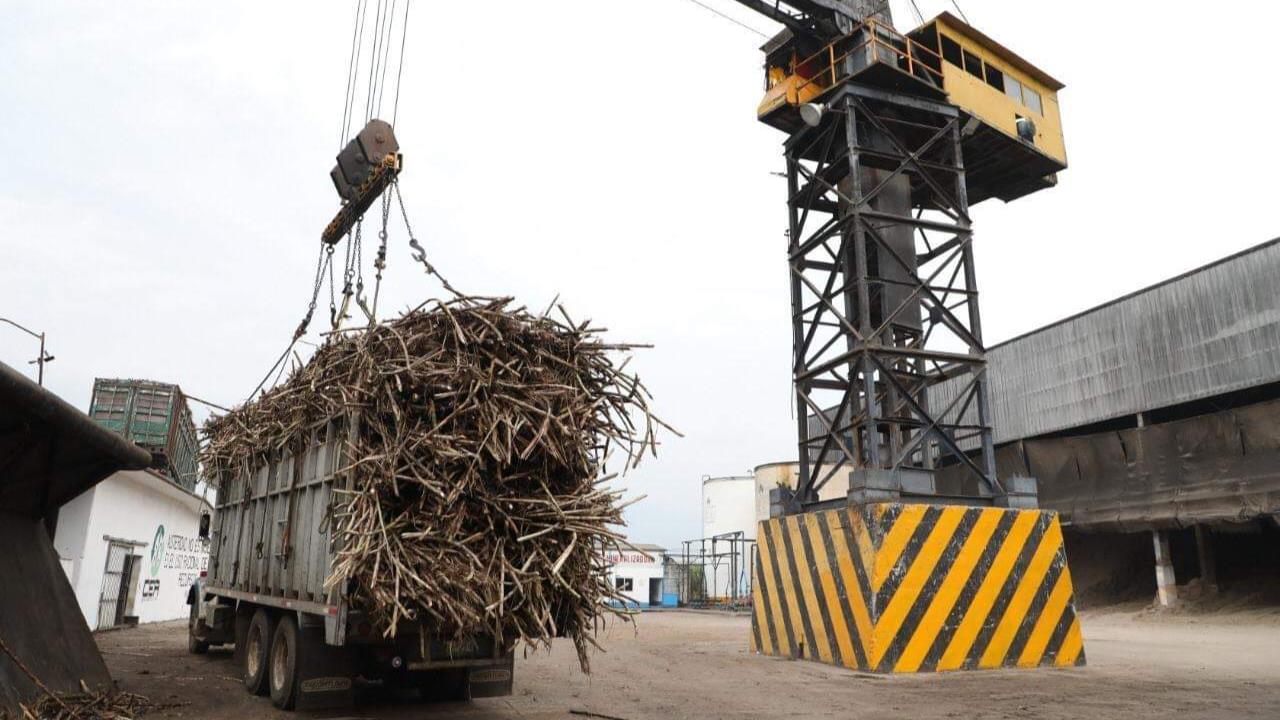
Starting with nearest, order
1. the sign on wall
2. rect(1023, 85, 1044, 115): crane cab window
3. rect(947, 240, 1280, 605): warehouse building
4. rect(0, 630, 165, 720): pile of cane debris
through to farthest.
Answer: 1. rect(0, 630, 165, 720): pile of cane debris
2. rect(1023, 85, 1044, 115): crane cab window
3. rect(947, 240, 1280, 605): warehouse building
4. the sign on wall

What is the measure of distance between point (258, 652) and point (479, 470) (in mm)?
3926

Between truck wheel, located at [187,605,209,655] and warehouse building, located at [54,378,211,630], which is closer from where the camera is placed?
truck wheel, located at [187,605,209,655]

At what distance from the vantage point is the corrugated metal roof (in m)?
19.0

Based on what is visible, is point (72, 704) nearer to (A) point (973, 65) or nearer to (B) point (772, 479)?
(A) point (973, 65)

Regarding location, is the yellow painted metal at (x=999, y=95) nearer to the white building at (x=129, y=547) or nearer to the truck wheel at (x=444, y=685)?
the truck wheel at (x=444, y=685)

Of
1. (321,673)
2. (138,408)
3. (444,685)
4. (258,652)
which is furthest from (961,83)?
(138,408)

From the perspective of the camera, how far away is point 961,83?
1345 cm

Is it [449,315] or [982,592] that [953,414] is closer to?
[982,592]

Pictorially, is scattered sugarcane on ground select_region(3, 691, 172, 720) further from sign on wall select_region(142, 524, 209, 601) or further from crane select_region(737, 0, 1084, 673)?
sign on wall select_region(142, 524, 209, 601)

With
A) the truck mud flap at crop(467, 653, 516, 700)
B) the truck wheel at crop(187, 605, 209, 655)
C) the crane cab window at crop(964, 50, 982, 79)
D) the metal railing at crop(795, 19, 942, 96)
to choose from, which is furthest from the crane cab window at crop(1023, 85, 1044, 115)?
the truck wheel at crop(187, 605, 209, 655)

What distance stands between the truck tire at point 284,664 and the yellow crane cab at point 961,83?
34.6 ft

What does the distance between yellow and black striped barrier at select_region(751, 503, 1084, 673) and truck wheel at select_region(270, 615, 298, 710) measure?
21.1 feet

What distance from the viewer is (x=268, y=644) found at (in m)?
8.35

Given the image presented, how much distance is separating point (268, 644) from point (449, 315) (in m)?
4.05
